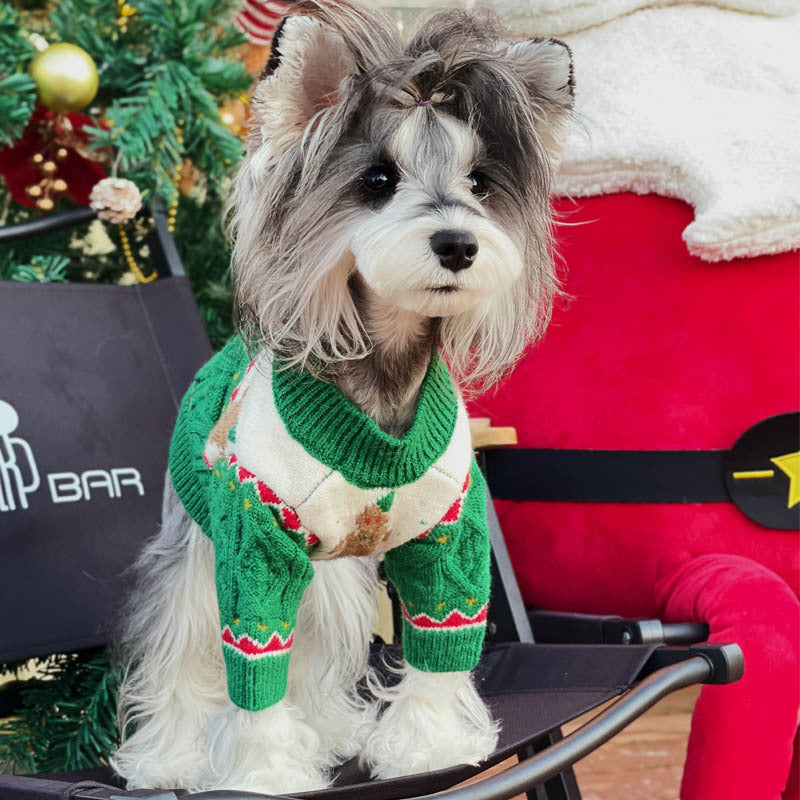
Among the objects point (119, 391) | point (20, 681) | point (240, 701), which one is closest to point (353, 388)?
point (240, 701)

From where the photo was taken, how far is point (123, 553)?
129cm

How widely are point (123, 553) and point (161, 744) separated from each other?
1.09 ft

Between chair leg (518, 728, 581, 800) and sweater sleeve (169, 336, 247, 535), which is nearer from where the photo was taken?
sweater sleeve (169, 336, 247, 535)

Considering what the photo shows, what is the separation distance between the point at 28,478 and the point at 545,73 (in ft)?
2.68

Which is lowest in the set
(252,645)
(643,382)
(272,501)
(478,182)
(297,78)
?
(643,382)

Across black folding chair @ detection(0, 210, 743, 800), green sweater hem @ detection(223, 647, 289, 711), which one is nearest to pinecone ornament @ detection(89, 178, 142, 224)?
black folding chair @ detection(0, 210, 743, 800)

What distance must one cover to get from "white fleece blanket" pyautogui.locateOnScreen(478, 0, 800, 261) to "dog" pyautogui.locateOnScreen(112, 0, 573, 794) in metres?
0.33

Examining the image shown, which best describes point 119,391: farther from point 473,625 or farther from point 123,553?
point 473,625

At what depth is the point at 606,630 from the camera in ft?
3.94

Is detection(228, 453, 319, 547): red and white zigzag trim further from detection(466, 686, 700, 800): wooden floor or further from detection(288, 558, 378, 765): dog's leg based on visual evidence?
detection(466, 686, 700, 800): wooden floor

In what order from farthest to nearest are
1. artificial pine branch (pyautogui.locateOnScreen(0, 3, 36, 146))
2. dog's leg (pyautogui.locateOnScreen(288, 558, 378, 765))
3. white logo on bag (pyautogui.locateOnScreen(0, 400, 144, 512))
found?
artificial pine branch (pyautogui.locateOnScreen(0, 3, 36, 146))
white logo on bag (pyautogui.locateOnScreen(0, 400, 144, 512))
dog's leg (pyautogui.locateOnScreen(288, 558, 378, 765))

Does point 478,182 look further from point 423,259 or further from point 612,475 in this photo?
point 612,475

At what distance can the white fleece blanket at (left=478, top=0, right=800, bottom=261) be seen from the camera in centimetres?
119

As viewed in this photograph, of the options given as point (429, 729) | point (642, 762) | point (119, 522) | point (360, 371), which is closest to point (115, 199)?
point (119, 522)
